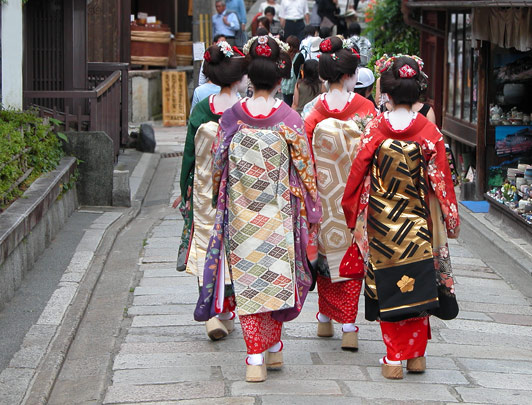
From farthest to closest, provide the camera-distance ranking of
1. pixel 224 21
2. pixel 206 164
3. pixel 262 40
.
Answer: pixel 224 21, pixel 206 164, pixel 262 40

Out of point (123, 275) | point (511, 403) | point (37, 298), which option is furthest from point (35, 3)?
point (511, 403)

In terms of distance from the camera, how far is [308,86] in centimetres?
1077

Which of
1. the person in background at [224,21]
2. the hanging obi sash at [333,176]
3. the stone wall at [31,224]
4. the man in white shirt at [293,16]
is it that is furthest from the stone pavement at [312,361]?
the person in background at [224,21]

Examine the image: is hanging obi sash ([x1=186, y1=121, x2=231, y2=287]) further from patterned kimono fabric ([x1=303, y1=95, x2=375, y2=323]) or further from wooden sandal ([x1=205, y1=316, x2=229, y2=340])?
patterned kimono fabric ([x1=303, y1=95, x2=375, y2=323])

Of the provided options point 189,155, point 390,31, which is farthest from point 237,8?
point 189,155

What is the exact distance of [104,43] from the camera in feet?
55.9

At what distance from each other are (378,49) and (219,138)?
13.1 meters

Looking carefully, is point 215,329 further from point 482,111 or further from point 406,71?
point 482,111

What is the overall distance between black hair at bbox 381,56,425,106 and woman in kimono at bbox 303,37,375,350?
68 centimetres

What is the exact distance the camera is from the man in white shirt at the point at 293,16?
2066 centimetres

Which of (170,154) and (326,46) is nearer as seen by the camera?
(326,46)

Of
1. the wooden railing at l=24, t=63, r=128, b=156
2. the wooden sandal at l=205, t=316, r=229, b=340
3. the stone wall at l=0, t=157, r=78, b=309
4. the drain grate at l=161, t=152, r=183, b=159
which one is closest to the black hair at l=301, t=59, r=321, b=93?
the stone wall at l=0, t=157, r=78, b=309

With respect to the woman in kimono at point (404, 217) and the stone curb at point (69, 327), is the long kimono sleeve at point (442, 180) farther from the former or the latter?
the stone curb at point (69, 327)

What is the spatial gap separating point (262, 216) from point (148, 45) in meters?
15.7
